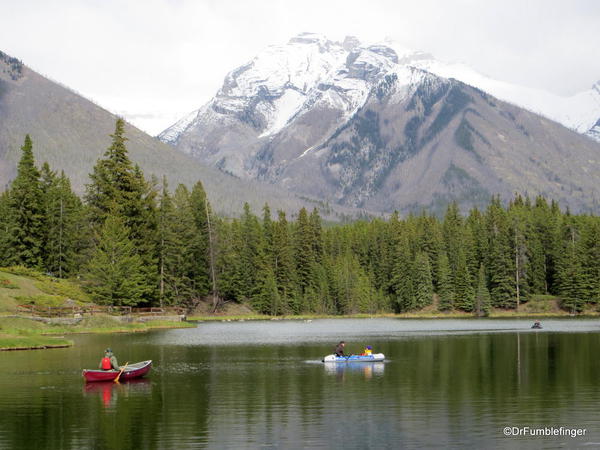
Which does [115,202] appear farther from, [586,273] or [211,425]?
[586,273]

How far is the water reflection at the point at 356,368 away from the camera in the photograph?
186 ft

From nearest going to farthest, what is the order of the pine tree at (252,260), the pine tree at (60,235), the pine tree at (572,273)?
the pine tree at (60,235), the pine tree at (572,273), the pine tree at (252,260)

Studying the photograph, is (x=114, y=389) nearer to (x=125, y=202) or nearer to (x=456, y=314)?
(x=125, y=202)

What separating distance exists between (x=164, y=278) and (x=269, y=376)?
295 feet

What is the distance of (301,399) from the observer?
1753 inches

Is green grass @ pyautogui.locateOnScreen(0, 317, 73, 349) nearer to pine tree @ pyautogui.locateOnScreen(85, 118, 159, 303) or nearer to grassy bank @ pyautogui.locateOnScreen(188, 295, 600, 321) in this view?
pine tree @ pyautogui.locateOnScreen(85, 118, 159, 303)

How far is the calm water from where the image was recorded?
111 feet

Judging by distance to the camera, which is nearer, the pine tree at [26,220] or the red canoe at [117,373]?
the red canoe at [117,373]

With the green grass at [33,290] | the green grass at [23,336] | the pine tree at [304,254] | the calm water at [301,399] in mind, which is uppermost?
the pine tree at [304,254]

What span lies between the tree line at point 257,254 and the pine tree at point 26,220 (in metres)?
0.21

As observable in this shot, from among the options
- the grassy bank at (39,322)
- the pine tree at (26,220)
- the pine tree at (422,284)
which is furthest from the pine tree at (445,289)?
the pine tree at (26,220)

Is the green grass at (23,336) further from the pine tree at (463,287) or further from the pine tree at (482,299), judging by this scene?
the pine tree at (463,287)

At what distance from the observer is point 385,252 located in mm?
196125

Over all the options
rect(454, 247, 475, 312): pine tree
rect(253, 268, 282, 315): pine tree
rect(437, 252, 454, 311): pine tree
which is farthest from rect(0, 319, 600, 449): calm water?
rect(437, 252, 454, 311): pine tree
